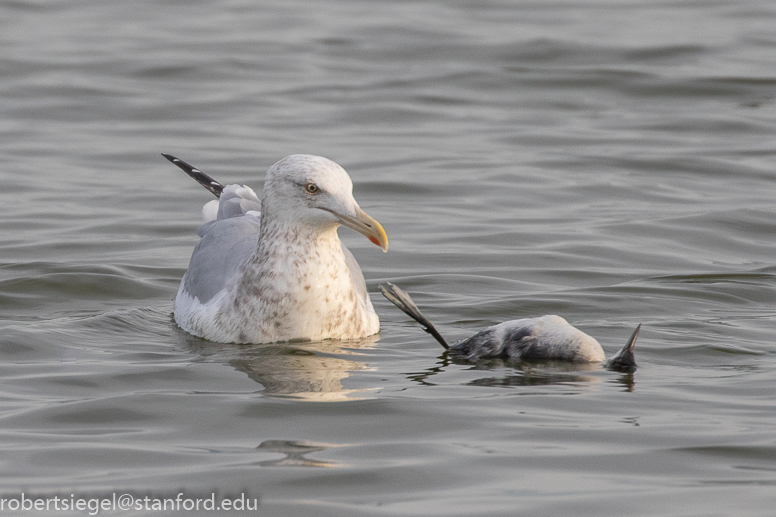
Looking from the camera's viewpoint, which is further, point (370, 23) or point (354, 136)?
point (370, 23)

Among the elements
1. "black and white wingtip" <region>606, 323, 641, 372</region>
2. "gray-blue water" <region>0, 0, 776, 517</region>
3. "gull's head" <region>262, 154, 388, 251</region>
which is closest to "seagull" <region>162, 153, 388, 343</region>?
"gull's head" <region>262, 154, 388, 251</region>

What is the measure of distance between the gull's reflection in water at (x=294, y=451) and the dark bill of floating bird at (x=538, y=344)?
1.64m

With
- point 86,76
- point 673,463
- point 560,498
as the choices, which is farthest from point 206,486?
point 86,76

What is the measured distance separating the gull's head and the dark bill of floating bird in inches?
25.8

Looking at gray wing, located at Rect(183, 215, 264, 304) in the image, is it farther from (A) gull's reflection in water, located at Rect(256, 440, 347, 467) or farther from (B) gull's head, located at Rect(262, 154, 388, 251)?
(A) gull's reflection in water, located at Rect(256, 440, 347, 467)

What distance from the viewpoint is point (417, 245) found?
32.5 ft

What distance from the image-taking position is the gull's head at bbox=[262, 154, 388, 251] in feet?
21.1

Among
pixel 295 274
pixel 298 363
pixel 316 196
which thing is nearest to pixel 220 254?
pixel 295 274

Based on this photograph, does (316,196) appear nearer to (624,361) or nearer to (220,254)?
(220,254)

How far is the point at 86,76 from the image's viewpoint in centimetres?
1695

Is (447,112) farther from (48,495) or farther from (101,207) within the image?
(48,495)

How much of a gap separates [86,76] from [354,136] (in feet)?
15.5

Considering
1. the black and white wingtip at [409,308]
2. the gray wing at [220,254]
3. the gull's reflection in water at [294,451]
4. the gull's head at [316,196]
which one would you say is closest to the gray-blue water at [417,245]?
the gull's reflection in water at [294,451]

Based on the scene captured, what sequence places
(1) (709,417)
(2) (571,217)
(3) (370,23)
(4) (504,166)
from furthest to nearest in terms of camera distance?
(3) (370,23)
(4) (504,166)
(2) (571,217)
(1) (709,417)
